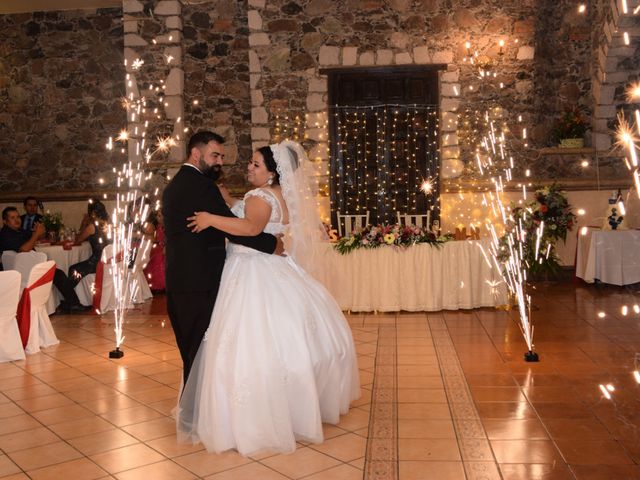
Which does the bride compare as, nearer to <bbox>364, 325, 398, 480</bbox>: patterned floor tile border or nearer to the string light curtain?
<bbox>364, 325, 398, 480</bbox>: patterned floor tile border

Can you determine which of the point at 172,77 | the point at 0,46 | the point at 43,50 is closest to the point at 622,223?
the point at 172,77

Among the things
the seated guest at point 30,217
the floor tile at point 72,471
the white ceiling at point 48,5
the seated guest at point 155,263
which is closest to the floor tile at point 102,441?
the floor tile at point 72,471

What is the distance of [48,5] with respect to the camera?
11.1 m

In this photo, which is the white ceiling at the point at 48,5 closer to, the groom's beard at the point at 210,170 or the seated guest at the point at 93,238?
the seated guest at the point at 93,238

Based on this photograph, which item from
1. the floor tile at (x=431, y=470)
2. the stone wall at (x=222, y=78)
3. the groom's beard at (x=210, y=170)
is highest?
the stone wall at (x=222, y=78)

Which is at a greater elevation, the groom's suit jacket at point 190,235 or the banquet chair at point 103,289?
the groom's suit jacket at point 190,235

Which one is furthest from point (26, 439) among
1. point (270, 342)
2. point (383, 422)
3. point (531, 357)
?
point (531, 357)

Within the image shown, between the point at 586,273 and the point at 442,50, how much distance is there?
3803mm

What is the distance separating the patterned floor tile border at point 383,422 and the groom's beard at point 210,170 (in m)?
1.71

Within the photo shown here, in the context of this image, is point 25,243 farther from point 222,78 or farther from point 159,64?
point 222,78

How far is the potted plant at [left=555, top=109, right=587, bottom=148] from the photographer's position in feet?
33.3

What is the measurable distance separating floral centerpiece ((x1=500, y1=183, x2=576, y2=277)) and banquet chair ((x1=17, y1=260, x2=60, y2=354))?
5059 mm

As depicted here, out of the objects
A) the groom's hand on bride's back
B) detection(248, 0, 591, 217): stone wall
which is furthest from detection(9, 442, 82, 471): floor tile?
detection(248, 0, 591, 217): stone wall

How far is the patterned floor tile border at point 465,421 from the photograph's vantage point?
345cm
